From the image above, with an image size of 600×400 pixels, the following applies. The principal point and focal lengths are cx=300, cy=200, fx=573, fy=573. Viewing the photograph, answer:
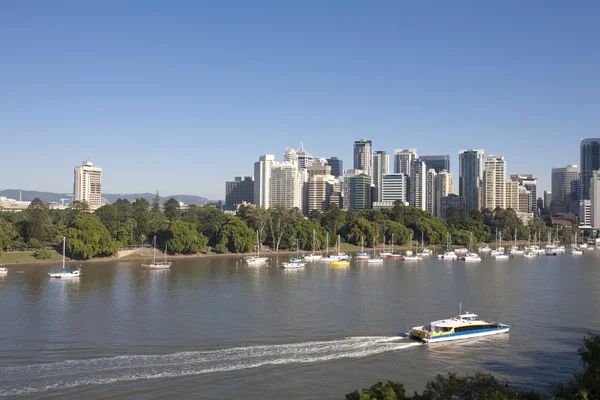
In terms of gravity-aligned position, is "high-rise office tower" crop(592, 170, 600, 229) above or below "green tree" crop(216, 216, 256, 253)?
above

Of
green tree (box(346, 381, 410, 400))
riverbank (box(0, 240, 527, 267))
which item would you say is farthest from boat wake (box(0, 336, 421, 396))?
riverbank (box(0, 240, 527, 267))

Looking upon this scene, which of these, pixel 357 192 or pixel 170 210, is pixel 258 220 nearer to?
pixel 170 210

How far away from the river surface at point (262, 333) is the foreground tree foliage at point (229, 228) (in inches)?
658

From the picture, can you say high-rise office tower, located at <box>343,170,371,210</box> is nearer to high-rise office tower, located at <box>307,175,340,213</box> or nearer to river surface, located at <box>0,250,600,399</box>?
high-rise office tower, located at <box>307,175,340,213</box>

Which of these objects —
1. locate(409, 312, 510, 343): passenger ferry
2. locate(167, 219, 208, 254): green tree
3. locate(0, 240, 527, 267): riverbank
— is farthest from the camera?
locate(167, 219, 208, 254): green tree

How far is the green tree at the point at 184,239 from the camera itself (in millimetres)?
72938

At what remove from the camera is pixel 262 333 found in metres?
29.8

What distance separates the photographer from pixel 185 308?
37.1 m

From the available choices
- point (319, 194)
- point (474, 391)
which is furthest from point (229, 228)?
point (319, 194)

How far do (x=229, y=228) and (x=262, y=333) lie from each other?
5056cm

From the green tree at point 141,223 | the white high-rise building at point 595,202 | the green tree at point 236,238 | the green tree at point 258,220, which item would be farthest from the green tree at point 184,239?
the white high-rise building at point 595,202

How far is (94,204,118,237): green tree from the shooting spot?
74.4 meters

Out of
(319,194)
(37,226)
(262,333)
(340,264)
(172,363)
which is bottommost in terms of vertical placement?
(172,363)

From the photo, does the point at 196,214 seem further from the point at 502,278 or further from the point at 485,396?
the point at 485,396
